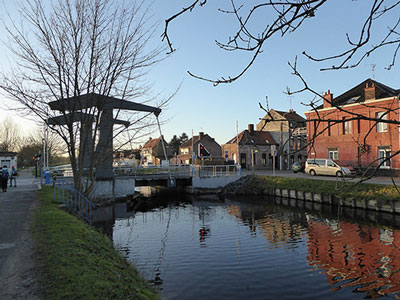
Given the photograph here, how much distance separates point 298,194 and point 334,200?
11.5 ft

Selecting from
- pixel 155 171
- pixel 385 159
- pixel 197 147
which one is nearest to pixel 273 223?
pixel 385 159

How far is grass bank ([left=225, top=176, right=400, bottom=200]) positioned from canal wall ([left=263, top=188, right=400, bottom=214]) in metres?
0.24

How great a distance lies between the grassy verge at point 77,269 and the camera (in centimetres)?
450

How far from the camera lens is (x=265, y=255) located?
9.80 metres

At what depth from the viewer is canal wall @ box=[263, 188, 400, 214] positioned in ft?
52.4

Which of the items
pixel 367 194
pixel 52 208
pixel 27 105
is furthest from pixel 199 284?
pixel 367 194

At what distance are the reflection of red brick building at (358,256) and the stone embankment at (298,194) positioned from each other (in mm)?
1540

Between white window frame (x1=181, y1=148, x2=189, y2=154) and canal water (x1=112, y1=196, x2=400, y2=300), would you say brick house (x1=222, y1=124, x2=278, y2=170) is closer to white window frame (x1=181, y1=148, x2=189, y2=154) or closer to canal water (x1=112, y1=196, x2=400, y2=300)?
white window frame (x1=181, y1=148, x2=189, y2=154)

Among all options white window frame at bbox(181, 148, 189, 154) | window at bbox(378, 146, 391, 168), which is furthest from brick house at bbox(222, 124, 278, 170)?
window at bbox(378, 146, 391, 168)

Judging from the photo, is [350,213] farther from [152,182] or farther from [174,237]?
[152,182]

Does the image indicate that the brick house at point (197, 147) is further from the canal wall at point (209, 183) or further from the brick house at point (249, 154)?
the canal wall at point (209, 183)

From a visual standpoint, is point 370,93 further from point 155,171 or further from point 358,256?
point 358,256

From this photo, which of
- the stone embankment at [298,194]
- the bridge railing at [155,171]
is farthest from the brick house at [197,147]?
the stone embankment at [298,194]

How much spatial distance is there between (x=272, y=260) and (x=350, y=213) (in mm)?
9737
